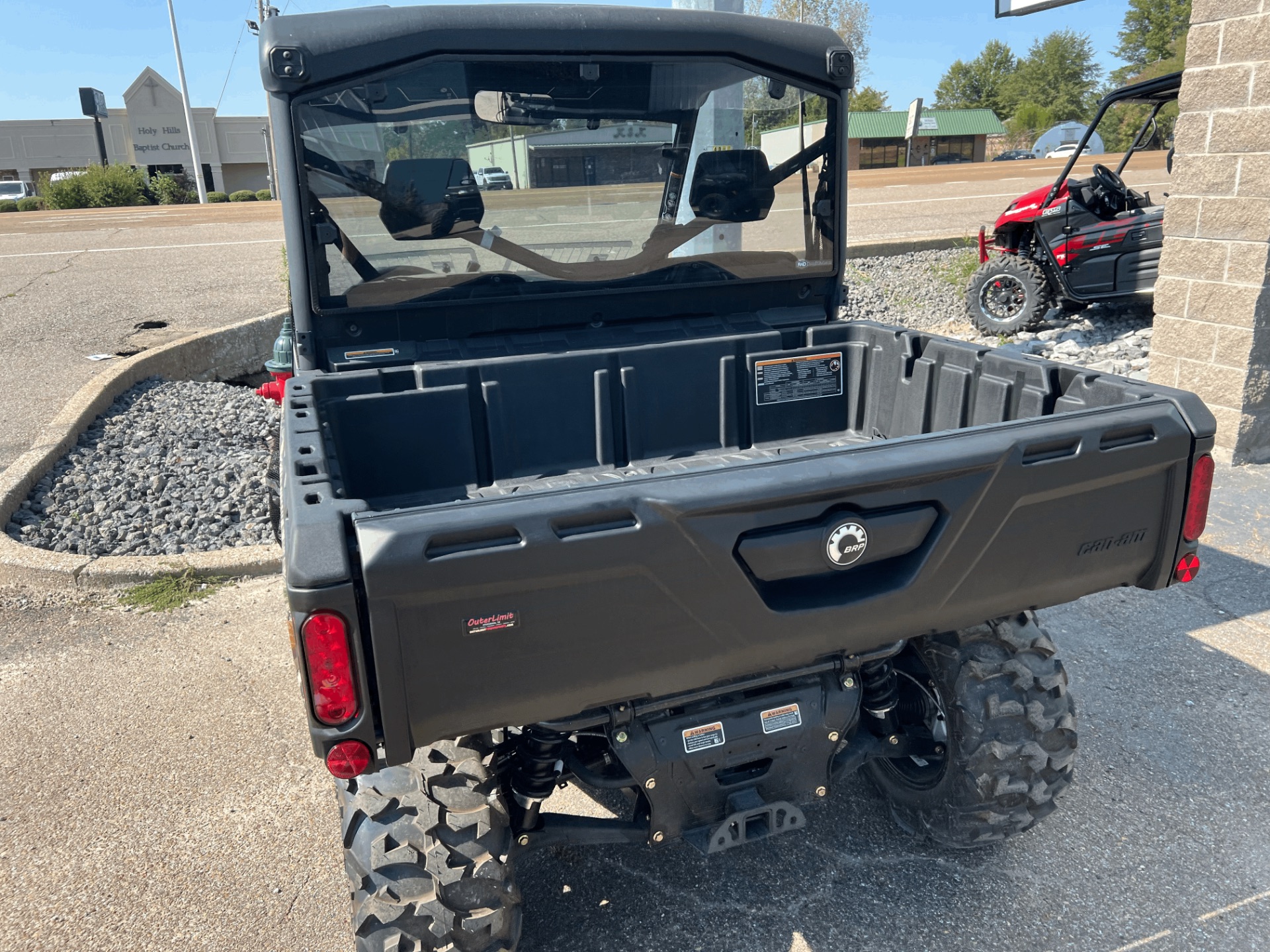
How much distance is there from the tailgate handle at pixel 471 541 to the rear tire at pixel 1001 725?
141cm

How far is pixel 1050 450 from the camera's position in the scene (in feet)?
Result: 7.40

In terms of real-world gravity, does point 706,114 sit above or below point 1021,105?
below

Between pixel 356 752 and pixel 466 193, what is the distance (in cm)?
219

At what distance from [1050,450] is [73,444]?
6.46m

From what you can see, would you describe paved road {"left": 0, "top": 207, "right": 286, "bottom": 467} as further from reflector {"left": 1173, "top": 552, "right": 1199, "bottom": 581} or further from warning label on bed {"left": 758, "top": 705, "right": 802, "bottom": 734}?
reflector {"left": 1173, "top": 552, "right": 1199, "bottom": 581}

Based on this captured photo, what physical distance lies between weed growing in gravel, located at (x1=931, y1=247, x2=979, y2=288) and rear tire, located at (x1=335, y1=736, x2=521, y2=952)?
1061cm

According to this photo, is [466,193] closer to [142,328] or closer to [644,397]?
[644,397]

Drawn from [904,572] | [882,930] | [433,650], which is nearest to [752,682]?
[904,572]

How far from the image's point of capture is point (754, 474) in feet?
6.81

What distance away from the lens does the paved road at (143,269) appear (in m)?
8.59

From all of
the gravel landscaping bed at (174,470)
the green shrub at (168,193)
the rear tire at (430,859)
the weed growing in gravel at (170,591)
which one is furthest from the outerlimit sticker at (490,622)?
the green shrub at (168,193)

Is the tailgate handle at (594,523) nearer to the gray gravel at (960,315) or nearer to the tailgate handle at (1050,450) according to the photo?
the tailgate handle at (1050,450)

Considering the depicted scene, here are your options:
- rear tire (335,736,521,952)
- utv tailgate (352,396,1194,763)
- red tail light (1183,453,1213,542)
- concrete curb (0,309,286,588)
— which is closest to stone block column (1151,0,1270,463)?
red tail light (1183,453,1213,542)

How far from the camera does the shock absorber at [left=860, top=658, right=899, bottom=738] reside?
2.65 m
